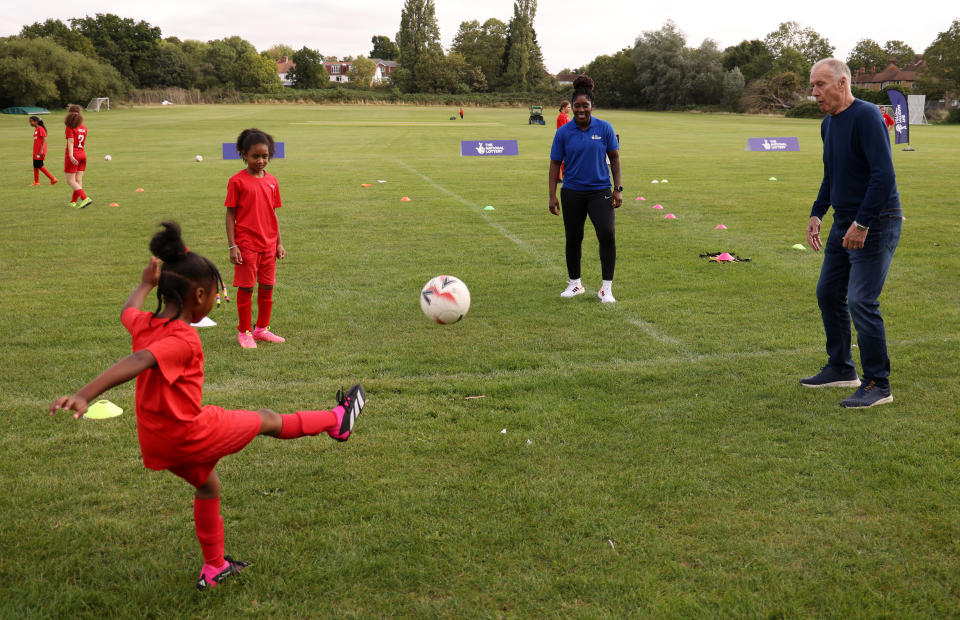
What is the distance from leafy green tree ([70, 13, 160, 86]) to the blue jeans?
114 m

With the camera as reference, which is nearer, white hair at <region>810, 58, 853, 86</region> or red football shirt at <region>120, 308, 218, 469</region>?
red football shirt at <region>120, 308, 218, 469</region>

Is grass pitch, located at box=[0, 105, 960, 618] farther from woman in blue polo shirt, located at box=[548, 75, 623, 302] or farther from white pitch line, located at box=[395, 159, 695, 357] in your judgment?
woman in blue polo shirt, located at box=[548, 75, 623, 302]

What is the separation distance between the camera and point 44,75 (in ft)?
230

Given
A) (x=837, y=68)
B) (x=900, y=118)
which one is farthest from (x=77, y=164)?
(x=900, y=118)

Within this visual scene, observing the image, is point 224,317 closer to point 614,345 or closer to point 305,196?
point 614,345

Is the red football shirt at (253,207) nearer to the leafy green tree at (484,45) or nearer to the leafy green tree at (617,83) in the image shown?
the leafy green tree at (617,83)

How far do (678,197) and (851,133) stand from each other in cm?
1190

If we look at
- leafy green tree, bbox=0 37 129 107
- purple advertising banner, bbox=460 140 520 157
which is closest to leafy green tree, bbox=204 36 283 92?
leafy green tree, bbox=0 37 129 107

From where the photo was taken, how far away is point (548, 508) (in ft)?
13.1

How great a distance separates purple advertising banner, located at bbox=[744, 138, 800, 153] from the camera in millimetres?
31219

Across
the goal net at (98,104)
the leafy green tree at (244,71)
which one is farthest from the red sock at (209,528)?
the leafy green tree at (244,71)

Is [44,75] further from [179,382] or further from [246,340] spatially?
[179,382]

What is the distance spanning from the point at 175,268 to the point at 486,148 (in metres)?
26.1

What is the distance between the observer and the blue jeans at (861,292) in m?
5.18
